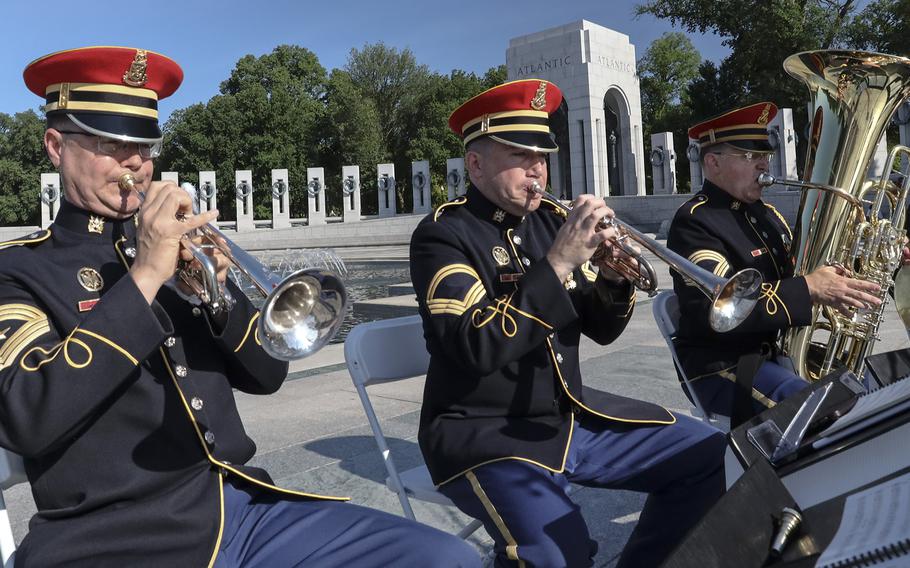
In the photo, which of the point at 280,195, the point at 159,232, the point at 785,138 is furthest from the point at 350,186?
the point at 159,232

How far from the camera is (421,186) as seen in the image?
129 ft

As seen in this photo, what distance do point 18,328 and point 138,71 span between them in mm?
760

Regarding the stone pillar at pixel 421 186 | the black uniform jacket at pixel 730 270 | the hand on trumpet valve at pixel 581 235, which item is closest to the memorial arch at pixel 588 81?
the stone pillar at pixel 421 186

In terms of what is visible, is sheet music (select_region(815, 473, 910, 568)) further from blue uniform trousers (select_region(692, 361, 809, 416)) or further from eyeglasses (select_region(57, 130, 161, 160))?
blue uniform trousers (select_region(692, 361, 809, 416))

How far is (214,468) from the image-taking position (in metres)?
2.04

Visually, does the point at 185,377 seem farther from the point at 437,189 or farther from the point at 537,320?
the point at 437,189

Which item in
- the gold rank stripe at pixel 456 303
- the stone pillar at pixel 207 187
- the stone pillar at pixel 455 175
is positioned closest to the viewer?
the gold rank stripe at pixel 456 303

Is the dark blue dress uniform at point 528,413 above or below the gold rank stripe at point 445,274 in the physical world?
below

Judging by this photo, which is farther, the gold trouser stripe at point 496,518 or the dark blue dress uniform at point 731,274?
the dark blue dress uniform at point 731,274

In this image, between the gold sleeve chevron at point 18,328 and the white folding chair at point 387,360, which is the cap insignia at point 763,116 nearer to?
the white folding chair at point 387,360

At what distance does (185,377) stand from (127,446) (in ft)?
0.71

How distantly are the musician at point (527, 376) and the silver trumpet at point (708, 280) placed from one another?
86 mm

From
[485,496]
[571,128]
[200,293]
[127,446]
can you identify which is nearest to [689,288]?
[485,496]

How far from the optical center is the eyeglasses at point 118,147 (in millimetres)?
2062
